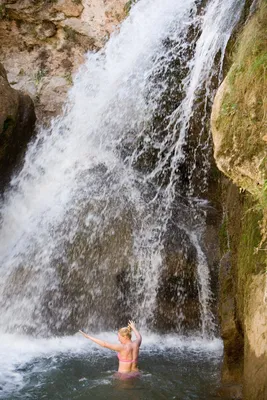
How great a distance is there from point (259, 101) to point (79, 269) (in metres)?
4.18

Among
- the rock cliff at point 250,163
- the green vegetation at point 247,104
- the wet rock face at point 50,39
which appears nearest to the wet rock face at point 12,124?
the wet rock face at point 50,39

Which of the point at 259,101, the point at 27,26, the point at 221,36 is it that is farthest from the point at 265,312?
the point at 27,26

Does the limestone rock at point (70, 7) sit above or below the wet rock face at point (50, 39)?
above

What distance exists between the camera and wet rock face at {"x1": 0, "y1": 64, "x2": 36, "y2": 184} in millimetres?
9367

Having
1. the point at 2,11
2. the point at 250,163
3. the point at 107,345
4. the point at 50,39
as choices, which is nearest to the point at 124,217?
the point at 107,345

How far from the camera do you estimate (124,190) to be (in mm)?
8789

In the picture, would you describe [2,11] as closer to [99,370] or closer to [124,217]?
[124,217]

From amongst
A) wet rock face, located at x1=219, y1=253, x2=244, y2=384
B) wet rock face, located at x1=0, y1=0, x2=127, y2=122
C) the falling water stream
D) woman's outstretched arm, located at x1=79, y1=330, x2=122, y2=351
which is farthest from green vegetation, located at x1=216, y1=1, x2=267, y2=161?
wet rock face, located at x1=0, y1=0, x2=127, y2=122

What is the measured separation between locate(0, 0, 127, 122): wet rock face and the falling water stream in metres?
1.22

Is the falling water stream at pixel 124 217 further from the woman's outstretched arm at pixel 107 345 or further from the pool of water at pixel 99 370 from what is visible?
the woman's outstretched arm at pixel 107 345

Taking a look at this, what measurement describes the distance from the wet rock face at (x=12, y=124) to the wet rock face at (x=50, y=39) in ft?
5.37

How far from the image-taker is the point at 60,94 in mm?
11859

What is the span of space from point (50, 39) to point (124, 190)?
16.8 ft

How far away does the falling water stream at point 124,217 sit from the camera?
705cm
